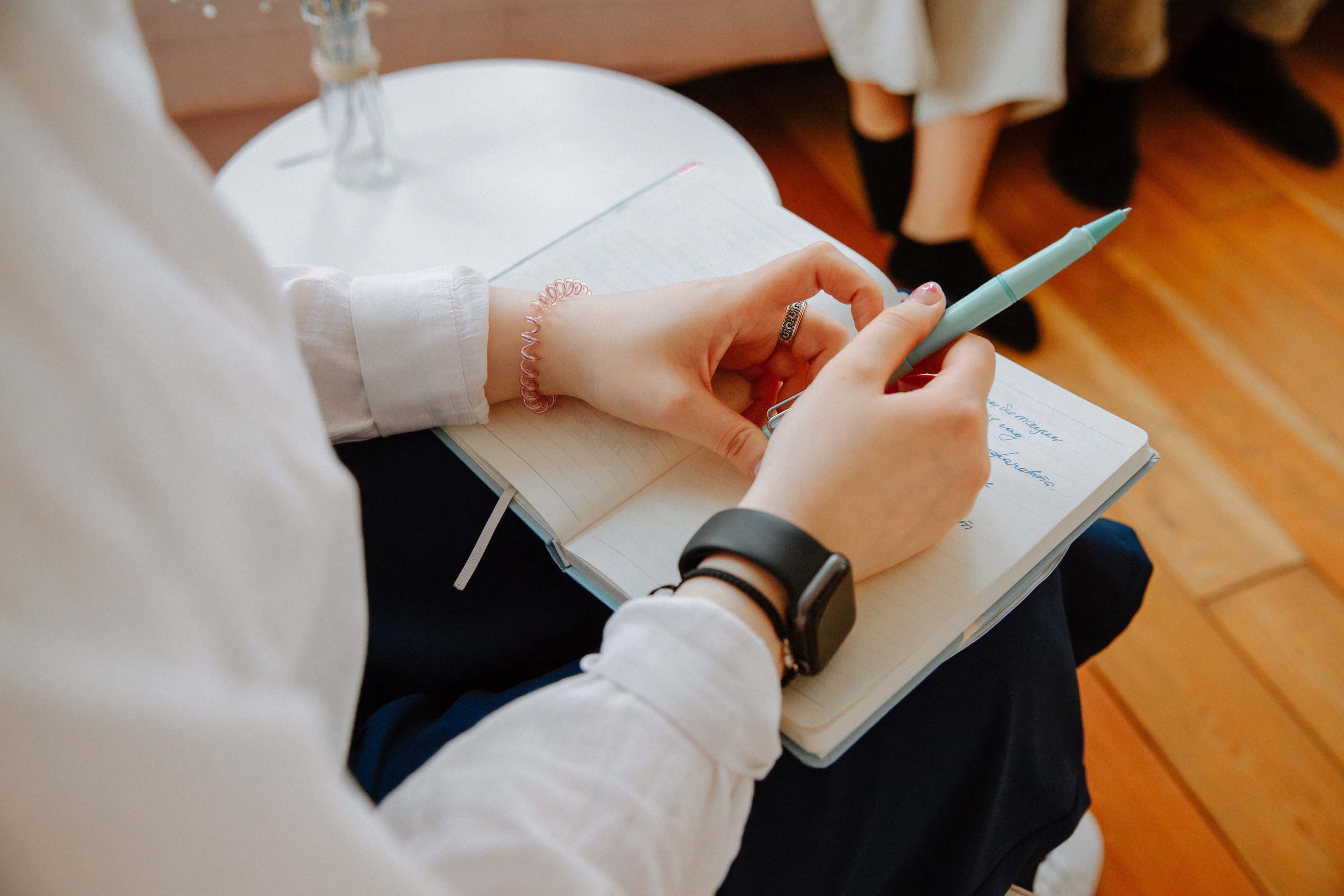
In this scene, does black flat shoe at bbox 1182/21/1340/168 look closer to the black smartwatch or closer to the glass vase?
the glass vase

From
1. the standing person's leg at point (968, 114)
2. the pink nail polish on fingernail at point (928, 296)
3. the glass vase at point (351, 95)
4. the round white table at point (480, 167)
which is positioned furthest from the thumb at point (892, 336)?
the standing person's leg at point (968, 114)

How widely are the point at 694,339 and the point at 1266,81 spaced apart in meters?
1.52

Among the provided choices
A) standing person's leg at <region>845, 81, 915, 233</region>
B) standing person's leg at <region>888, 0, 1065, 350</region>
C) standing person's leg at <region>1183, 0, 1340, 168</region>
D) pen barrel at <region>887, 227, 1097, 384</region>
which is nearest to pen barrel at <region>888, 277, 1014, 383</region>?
pen barrel at <region>887, 227, 1097, 384</region>

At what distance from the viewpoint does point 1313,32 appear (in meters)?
1.72

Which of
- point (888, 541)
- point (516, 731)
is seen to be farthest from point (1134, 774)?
point (516, 731)

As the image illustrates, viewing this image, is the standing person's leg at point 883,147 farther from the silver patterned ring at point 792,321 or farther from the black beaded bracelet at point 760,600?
the black beaded bracelet at point 760,600

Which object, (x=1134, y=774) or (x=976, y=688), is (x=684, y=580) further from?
(x=1134, y=774)

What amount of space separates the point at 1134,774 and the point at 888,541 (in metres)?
0.64

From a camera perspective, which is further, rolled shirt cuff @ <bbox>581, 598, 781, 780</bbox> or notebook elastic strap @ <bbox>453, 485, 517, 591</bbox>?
notebook elastic strap @ <bbox>453, 485, 517, 591</bbox>

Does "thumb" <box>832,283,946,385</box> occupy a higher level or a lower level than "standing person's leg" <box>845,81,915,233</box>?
higher

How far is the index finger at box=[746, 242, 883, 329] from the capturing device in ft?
1.65

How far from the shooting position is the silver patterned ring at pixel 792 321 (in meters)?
0.53

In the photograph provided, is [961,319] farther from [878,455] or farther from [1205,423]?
[1205,423]

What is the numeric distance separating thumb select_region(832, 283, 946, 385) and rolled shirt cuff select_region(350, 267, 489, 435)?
21 cm
